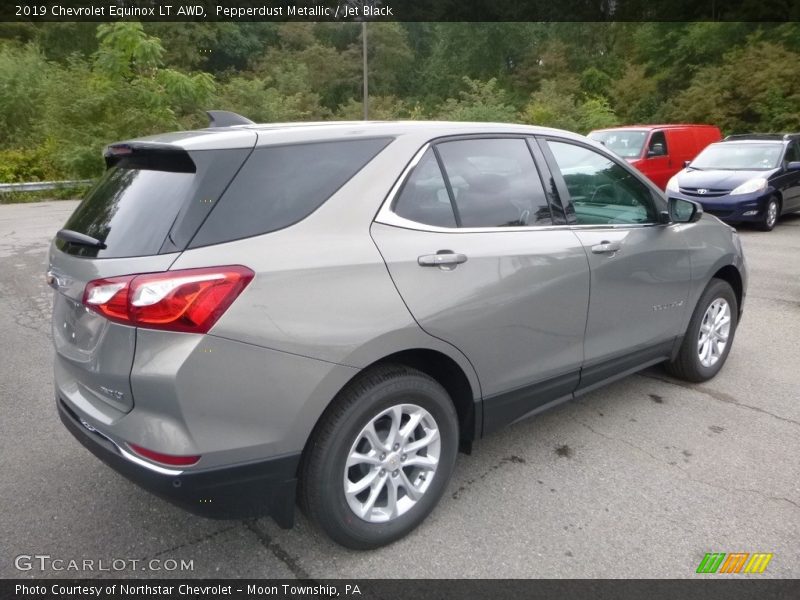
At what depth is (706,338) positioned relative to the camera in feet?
14.5

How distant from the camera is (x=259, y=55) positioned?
43500 mm

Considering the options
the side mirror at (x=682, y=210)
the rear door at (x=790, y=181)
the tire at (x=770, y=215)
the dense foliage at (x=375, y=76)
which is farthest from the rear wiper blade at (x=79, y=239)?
the dense foliage at (x=375, y=76)

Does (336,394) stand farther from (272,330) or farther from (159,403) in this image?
(159,403)

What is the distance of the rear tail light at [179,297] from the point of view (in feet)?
6.97

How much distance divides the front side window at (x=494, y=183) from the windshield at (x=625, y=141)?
11355 millimetres

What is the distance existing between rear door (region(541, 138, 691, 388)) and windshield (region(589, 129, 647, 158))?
10.5 meters

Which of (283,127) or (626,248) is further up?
(283,127)

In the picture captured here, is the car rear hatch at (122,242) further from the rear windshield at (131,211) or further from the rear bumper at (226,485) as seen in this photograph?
the rear bumper at (226,485)

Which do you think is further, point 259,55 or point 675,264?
point 259,55

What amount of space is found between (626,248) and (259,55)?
145 ft

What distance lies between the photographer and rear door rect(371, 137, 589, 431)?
103 inches

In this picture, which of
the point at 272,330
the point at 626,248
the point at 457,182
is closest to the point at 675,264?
the point at 626,248

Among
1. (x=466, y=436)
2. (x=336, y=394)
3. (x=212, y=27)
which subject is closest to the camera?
(x=336, y=394)

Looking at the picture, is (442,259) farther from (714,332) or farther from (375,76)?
(375,76)
